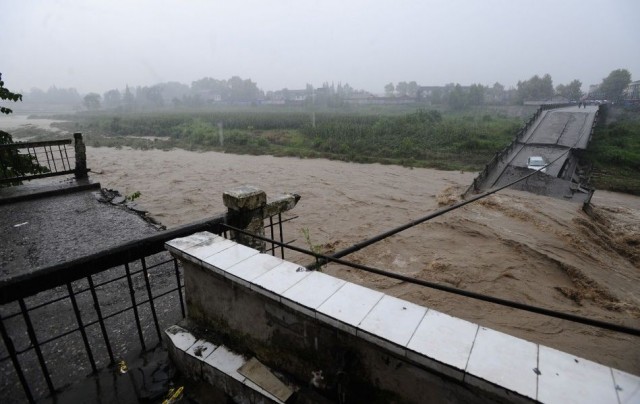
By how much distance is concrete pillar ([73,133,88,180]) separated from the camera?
28.3 ft

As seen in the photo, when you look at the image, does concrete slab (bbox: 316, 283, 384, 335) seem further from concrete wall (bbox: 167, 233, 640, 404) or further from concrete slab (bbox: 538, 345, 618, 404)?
concrete slab (bbox: 538, 345, 618, 404)

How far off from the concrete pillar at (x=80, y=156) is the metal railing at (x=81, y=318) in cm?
556

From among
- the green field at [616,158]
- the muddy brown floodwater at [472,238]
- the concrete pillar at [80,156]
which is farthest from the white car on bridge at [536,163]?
the concrete pillar at [80,156]

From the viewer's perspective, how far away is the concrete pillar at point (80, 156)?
28.3 ft

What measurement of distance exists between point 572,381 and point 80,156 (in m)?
10.9

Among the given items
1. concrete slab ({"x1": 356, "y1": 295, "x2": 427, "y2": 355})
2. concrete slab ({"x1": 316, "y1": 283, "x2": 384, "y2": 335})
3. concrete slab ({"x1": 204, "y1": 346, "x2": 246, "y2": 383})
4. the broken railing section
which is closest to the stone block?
the broken railing section

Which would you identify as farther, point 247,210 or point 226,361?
point 247,210

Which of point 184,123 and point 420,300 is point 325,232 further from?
point 184,123

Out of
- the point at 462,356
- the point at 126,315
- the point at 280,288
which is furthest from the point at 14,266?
the point at 462,356

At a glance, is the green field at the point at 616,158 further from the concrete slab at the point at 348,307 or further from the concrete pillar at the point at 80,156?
the concrete pillar at the point at 80,156

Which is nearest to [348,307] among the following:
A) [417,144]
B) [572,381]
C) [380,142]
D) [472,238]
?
[572,381]

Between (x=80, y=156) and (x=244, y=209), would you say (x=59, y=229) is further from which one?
(x=244, y=209)

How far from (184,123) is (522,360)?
165ft

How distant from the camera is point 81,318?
11.9 feet
